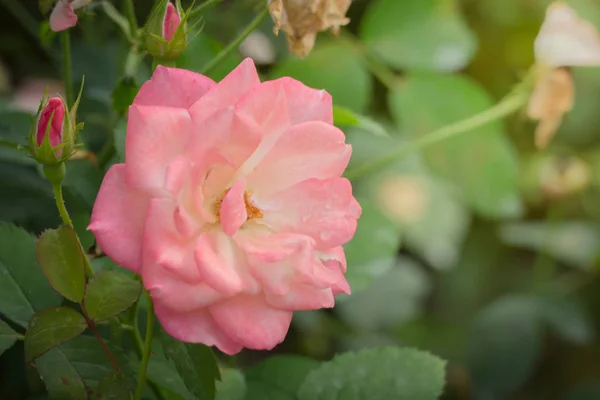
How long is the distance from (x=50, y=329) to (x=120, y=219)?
7cm

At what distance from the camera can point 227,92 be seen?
324mm

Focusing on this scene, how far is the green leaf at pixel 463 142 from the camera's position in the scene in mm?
721

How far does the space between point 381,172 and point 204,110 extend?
759mm

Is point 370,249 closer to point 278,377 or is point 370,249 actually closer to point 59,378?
point 278,377

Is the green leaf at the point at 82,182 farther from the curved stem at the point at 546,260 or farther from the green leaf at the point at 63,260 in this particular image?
the curved stem at the point at 546,260

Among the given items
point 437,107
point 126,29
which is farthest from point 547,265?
point 126,29

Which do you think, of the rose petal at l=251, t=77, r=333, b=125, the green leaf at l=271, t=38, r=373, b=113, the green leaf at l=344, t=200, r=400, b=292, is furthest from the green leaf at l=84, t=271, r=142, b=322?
the green leaf at l=271, t=38, r=373, b=113

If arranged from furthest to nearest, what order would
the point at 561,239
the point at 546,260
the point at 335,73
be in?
the point at 546,260 < the point at 561,239 < the point at 335,73

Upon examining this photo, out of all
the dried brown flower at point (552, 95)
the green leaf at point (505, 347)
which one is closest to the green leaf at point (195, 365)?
the dried brown flower at point (552, 95)

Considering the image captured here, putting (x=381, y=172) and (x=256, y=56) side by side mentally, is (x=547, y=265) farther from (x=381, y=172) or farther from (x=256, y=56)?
(x=256, y=56)

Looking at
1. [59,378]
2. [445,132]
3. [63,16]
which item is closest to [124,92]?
[63,16]

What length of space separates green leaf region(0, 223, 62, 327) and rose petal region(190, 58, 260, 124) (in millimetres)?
136

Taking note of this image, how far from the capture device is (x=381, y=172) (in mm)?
1058

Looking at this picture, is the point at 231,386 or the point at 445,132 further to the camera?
the point at 445,132
